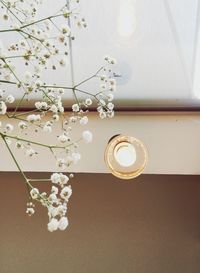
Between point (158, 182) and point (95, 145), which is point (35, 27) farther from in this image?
point (158, 182)

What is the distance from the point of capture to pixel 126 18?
204 cm

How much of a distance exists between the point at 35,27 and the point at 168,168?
143cm

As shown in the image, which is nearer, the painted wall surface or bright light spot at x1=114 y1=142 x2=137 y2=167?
bright light spot at x1=114 y1=142 x2=137 y2=167

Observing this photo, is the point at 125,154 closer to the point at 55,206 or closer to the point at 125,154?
the point at 125,154

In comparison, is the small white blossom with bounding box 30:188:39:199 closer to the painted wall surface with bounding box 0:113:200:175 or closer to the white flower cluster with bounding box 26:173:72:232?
the white flower cluster with bounding box 26:173:72:232

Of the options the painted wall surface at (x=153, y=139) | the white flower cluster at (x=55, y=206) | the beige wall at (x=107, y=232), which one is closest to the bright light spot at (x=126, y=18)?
the painted wall surface at (x=153, y=139)

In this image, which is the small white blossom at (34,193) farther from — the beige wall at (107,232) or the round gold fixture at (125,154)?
the beige wall at (107,232)

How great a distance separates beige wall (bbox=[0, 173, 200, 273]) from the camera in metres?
2.97

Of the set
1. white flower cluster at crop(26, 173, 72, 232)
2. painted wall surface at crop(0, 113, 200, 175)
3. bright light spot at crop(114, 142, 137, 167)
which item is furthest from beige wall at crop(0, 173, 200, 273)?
white flower cluster at crop(26, 173, 72, 232)

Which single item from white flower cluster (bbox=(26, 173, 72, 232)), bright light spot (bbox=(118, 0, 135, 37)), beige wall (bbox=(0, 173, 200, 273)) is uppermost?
bright light spot (bbox=(118, 0, 135, 37))

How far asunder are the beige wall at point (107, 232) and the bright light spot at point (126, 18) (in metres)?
1.14

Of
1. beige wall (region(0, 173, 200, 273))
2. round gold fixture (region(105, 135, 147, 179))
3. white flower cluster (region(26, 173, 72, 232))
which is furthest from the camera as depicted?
beige wall (region(0, 173, 200, 273))

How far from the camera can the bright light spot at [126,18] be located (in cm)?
201

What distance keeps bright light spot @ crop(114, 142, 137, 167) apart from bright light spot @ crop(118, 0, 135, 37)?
1.63ft
